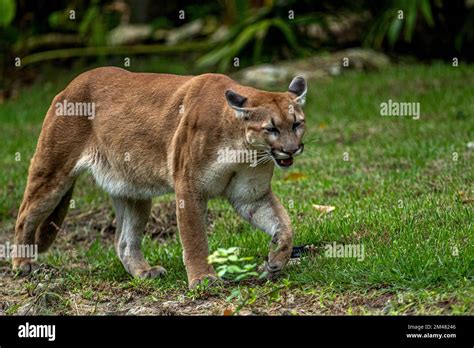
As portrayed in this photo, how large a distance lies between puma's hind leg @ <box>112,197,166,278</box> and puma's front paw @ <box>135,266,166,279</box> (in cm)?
16

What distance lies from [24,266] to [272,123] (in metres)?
2.80

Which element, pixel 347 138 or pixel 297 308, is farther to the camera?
pixel 347 138

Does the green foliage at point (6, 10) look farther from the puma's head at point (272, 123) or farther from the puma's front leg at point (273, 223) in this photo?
the puma's head at point (272, 123)

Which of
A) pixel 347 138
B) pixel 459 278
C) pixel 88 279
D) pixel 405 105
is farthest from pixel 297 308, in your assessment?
pixel 405 105

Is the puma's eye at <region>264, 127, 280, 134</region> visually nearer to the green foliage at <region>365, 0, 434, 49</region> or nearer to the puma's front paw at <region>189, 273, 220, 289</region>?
the puma's front paw at <region>189, 273, 220, 289</region>

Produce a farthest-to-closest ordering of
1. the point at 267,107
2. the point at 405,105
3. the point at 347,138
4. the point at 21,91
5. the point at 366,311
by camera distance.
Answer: the point at 21,91 → the point at 405,105 → the point at 347,138 → the point at 267,107 → the point at 366,311

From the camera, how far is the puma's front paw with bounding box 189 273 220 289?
24.3 feet

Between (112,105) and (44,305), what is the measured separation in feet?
6.49

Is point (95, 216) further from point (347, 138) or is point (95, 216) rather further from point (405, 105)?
point (405, 105)

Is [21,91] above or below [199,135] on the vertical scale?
below

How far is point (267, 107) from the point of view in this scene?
728cm

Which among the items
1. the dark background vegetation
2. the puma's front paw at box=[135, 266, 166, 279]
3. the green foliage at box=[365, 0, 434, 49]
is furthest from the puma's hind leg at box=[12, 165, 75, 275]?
the green foliage at box=[365, 0, 434, 49]

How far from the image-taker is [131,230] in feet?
28.8

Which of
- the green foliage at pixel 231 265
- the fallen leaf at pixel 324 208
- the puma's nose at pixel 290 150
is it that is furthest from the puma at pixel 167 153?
the fallen leaf at pixel 324 208
